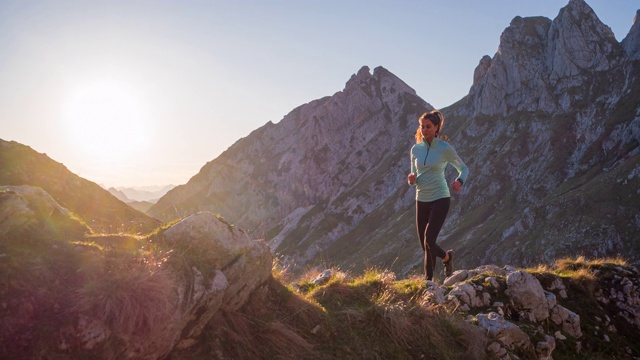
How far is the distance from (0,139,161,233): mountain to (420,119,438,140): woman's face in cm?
948

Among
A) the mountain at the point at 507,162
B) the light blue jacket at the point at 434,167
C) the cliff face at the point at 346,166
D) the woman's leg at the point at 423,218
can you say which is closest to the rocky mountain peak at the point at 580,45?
the mountain at the point at 507,162

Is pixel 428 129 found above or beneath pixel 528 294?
above

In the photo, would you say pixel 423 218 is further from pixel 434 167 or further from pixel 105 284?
pixel 105 284

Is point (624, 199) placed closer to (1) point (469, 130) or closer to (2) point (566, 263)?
(2) point (566, 263)

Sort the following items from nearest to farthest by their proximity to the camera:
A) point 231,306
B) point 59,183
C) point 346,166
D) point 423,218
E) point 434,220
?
point 231,306, point 434,220, point 423,218, point 59,183, point 346,166

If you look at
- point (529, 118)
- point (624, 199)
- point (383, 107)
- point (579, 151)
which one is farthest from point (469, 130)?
point (624, 199)

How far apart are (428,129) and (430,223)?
2.22 metres

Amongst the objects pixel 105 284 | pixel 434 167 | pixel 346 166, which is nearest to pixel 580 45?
pixel 346 166

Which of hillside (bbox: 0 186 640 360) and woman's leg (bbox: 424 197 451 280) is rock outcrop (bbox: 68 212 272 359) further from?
woman's leg (bbox: 424 197 451 280)

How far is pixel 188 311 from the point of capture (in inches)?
195

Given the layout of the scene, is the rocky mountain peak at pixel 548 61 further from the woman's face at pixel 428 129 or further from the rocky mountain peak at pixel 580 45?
the woman's face at pixel 428 129

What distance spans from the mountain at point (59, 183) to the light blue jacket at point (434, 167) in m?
9.17

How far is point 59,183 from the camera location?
16734mm

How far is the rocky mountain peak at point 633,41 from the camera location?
101 meters
